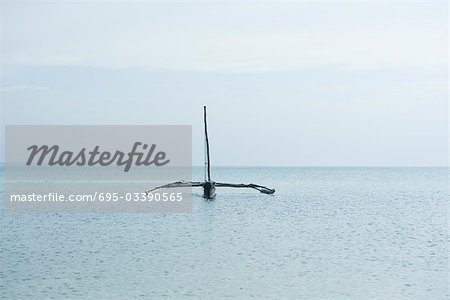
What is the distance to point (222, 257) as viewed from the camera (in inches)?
1390

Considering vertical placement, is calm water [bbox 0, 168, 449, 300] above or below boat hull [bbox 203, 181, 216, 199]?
below

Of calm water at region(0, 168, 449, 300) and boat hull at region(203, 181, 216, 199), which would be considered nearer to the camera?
calm water at region(0, 168, 449, 300)

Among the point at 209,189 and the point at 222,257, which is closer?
the point at 222,257

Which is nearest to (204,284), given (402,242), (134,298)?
(134,298)

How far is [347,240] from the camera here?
43.9m

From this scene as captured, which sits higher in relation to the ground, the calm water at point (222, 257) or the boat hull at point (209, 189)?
the boat hull at point (209, 189)

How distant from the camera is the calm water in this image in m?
27.0

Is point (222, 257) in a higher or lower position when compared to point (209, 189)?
lower

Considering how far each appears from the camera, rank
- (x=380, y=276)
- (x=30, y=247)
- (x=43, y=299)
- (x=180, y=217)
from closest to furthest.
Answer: (x=43, y=299) < (x=380, y=276) < (x=30, y=247) < (x=180, y=217)

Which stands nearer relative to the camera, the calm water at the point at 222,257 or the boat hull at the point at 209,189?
→ the calm water at the point at 222,257

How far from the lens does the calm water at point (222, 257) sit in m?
27.0

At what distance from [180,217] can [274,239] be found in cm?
1759

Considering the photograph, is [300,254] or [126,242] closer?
[300,254]

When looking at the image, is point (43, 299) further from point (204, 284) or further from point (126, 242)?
point (126, 242)
